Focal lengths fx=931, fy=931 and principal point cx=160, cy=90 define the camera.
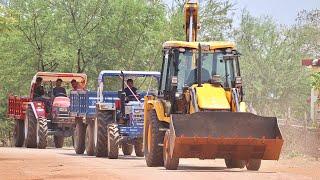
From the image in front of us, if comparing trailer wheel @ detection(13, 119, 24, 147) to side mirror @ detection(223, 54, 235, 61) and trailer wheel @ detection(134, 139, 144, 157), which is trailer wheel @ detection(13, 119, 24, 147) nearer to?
trailer wheel @ detection(134, 139, 144, 157)

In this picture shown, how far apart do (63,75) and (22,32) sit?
48.9 ft

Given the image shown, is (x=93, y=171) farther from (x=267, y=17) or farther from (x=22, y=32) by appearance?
(x=267, y=17)

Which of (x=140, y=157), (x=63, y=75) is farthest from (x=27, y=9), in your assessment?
(x=140, y=157)

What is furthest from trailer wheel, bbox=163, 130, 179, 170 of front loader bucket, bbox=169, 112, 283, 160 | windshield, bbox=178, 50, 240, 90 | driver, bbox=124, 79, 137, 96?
driver, bbox=124, 79, 137, 96

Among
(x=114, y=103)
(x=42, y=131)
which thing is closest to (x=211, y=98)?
(x=114, y=103)

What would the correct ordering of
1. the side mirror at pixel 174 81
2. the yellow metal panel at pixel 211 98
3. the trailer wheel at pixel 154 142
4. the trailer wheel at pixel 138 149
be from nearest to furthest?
the yellow metal panel at pixel 211 98 < the trailer wheel at pixel 154 142 < the side mirror at pixel 174 81 < the trailer wheel at pixel 138 149

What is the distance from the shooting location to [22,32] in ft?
167

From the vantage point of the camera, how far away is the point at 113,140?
26.1 meters

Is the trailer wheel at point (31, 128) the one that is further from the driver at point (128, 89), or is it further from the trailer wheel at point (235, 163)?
the trailer wheel at point (235, 163)

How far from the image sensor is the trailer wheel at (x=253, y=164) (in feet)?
67.9

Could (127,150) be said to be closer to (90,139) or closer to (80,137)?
(80,137)

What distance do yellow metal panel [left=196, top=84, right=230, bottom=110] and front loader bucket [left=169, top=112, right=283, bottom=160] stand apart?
2.27 ft

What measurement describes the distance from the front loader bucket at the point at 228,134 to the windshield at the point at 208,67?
1767 millimetres

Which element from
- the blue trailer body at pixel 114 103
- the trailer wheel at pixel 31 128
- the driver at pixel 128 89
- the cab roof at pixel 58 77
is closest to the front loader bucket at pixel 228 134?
the blue trailer body at pixel 114 103
